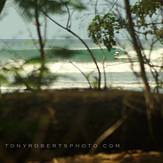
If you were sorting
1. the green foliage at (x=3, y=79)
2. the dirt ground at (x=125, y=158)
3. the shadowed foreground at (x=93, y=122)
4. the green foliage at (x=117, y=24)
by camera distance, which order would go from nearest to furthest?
the shadowed foreground at (x=93, y=122)
the green foliage at (x=3, y=79)
the dirt ground at (x=125, y=158)
the green foliage at (x=117, y=24)

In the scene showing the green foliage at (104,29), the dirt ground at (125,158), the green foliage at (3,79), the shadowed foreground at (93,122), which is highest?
the green foliage at (104,29)

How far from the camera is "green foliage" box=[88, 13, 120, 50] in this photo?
6.01m

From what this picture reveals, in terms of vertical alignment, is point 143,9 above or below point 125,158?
above

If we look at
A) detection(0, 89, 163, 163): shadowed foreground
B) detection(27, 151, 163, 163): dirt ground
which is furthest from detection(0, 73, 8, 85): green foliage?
detection(27, 151, 163, 163): dirt ground

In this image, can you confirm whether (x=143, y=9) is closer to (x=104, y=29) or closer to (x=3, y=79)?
(x=104, y=29)

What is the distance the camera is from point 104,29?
6.34 m

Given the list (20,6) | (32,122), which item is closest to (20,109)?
(32,122)

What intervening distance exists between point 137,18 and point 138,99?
1859mm

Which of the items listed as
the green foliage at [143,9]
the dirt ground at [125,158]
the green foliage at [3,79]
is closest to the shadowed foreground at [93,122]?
the dirt ground at [125,158]

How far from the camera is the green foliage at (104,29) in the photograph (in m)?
6.01

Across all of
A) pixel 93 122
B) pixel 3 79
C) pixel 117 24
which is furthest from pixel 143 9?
pixel 3 79

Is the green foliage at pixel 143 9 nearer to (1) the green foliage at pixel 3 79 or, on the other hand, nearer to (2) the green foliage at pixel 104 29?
(2) the green foliage at pixel 104 29

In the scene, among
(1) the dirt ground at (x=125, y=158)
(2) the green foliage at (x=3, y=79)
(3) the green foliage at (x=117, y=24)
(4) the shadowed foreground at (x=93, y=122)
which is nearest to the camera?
(4) the shadowed foreground at (x=93, y=122)

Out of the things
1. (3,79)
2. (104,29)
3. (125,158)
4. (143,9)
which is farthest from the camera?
(104,29)
